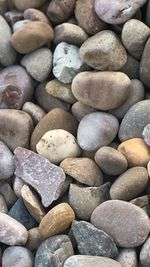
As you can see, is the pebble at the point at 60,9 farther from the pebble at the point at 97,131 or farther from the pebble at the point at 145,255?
the pebble at the point at 145,255

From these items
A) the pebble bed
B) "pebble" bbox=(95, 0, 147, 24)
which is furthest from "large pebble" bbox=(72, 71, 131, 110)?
"pebble" bbox=(95, 0, 147, 24)

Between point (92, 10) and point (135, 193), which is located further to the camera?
point (92, 10)

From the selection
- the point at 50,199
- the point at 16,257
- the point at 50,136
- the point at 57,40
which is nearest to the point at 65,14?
the point at 57,40

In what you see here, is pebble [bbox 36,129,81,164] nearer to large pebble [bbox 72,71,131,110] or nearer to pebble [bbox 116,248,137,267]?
large pebble [bbox 72,71,131,110]

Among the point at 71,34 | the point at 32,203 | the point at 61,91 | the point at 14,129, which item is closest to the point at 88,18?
the point at 71,34

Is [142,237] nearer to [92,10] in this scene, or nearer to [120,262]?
[120,262]

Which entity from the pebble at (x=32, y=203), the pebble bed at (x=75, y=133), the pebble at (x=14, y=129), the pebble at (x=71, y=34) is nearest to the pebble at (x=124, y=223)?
the pebble bed at (x=75, y=133)

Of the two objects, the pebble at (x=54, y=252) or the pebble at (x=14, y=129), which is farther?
the pebble at (x=14, y=129)
